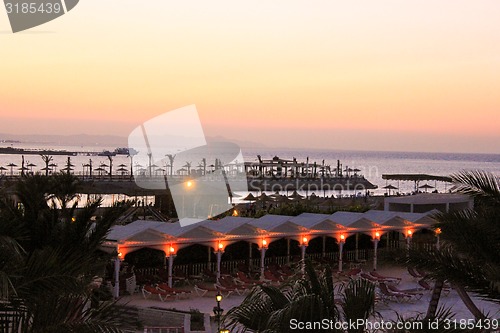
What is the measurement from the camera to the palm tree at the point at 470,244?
6.77 m

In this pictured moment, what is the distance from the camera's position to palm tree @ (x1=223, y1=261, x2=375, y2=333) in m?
5.07

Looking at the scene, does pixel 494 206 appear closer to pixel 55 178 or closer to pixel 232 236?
pixel 55 178

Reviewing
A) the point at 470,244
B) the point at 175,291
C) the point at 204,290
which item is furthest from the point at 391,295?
the point at 470,244

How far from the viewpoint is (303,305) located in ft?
16.7

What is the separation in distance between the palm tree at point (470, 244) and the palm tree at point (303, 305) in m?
1.59

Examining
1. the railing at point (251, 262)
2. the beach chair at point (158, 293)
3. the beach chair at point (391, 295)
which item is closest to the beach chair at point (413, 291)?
the beach chair at point (391, 295)

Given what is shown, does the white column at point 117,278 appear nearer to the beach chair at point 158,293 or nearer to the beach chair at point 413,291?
the beach chair at point 158,293

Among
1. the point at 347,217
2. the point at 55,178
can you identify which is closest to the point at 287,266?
the point at 347,217

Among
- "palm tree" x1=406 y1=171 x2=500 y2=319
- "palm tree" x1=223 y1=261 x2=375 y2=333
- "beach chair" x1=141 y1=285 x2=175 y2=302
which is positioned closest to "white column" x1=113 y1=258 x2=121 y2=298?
"beach chair" x1=141 y1=285 x2=175 y2=302

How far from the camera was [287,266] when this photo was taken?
18859mm

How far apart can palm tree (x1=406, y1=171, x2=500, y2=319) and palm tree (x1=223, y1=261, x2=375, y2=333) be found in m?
1.59

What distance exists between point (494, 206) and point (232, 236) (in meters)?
11.0

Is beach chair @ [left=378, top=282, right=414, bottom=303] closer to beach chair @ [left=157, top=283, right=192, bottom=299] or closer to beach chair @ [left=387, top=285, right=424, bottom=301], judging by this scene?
beach chair @ [left=387, top=285, right=424, bottom=301]

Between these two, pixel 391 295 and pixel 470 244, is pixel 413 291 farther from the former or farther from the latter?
pixel 470 244
